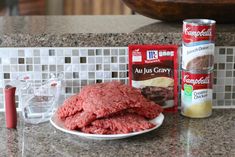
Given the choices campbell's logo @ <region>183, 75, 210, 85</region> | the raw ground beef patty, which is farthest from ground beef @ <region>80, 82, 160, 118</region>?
campbell's logo @ <region>183, 75, 210, 85</region>

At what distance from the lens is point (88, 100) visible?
1165mm

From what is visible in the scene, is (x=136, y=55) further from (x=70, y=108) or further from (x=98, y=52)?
(x=70, y=108)

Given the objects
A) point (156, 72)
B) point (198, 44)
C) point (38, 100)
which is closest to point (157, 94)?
point (156, 72)

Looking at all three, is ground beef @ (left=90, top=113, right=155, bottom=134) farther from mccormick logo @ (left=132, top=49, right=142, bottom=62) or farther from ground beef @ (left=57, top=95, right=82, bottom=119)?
mccormick logo @ (left=132, top=49, right=142, bottom=62)

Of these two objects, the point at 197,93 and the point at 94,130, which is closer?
the point at 94,130

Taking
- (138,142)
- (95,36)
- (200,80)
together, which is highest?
(95,36)

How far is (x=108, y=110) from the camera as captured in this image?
113 cm

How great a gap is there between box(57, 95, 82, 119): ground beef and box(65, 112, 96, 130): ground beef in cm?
1

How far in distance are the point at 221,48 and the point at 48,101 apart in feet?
1.52

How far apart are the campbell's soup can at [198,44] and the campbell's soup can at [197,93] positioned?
19 mm

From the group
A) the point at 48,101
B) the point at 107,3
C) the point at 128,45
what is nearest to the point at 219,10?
the point at 128,45

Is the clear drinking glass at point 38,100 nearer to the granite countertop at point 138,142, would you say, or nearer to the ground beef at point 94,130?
the granite countertop at point 138,142

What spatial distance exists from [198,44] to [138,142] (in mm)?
280

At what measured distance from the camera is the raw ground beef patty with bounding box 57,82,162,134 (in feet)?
3.71
